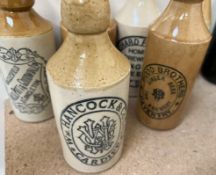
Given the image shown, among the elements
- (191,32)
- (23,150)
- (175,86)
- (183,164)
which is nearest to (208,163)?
(183,164)

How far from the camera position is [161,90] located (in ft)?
1.80

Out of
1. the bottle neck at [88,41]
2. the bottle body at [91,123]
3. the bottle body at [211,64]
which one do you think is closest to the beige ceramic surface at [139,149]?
the bottle body at [91,123]

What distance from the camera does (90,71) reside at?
15.1 inches

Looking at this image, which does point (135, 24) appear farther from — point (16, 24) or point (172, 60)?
point (16, 24)

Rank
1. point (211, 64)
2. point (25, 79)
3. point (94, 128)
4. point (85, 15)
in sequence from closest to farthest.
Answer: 1. point (85, 15)
2. point (94, 128)
3. point (25, 79)
4. point (211, 64)

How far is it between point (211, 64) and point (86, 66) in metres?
0.55

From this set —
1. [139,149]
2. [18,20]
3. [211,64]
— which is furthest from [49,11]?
[211,64]

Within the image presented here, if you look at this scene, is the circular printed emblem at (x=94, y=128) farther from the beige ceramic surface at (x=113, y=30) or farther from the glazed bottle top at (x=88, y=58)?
the beige ceramic surface at (x=113, y=30)

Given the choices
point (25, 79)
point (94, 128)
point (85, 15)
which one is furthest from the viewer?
point (25, 79)

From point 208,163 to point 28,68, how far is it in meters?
0.44

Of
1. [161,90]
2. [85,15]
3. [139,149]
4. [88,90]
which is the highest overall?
[85,15]

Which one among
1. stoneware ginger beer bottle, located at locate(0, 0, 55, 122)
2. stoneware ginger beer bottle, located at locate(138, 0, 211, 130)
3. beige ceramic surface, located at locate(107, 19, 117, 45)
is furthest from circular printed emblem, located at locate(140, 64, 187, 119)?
stoneware ginger beer bottle, located at locate(0, 0, 55, 122)

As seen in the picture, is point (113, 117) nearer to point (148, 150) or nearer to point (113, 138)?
point (113, 138)

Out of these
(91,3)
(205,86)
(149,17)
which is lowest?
(205,86)
